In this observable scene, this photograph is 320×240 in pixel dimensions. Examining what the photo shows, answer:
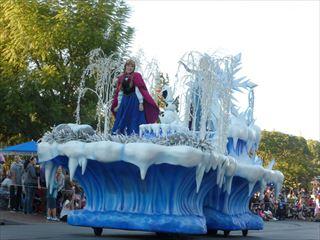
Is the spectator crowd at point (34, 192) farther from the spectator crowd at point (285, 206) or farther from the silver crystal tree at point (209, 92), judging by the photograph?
the spectator crowd at point (285, 206)

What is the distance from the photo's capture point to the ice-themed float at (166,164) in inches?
486

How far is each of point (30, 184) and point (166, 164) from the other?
830cm

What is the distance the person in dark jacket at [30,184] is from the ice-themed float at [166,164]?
20.5 ft

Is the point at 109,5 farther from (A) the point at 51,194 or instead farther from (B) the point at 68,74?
(A) the point at 51,194

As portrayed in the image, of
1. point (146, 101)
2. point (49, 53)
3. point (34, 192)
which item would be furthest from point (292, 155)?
point (146, 101)

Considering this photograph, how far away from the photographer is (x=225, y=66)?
1451cm

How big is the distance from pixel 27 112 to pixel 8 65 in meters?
2.48

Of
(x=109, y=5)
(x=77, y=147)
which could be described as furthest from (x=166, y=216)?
(x=109, y=5)

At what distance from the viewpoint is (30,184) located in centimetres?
1992

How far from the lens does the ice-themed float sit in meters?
12.3

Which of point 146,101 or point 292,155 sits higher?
point 292,155

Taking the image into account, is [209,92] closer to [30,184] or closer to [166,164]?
[166,164]

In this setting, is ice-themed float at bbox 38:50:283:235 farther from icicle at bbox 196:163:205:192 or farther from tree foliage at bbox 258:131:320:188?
tree foliage at bbox 258:131:320:188

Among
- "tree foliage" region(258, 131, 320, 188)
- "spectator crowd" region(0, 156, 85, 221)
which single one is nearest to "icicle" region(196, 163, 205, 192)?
"spectator crowd" region(0, 156, 85, 221)
